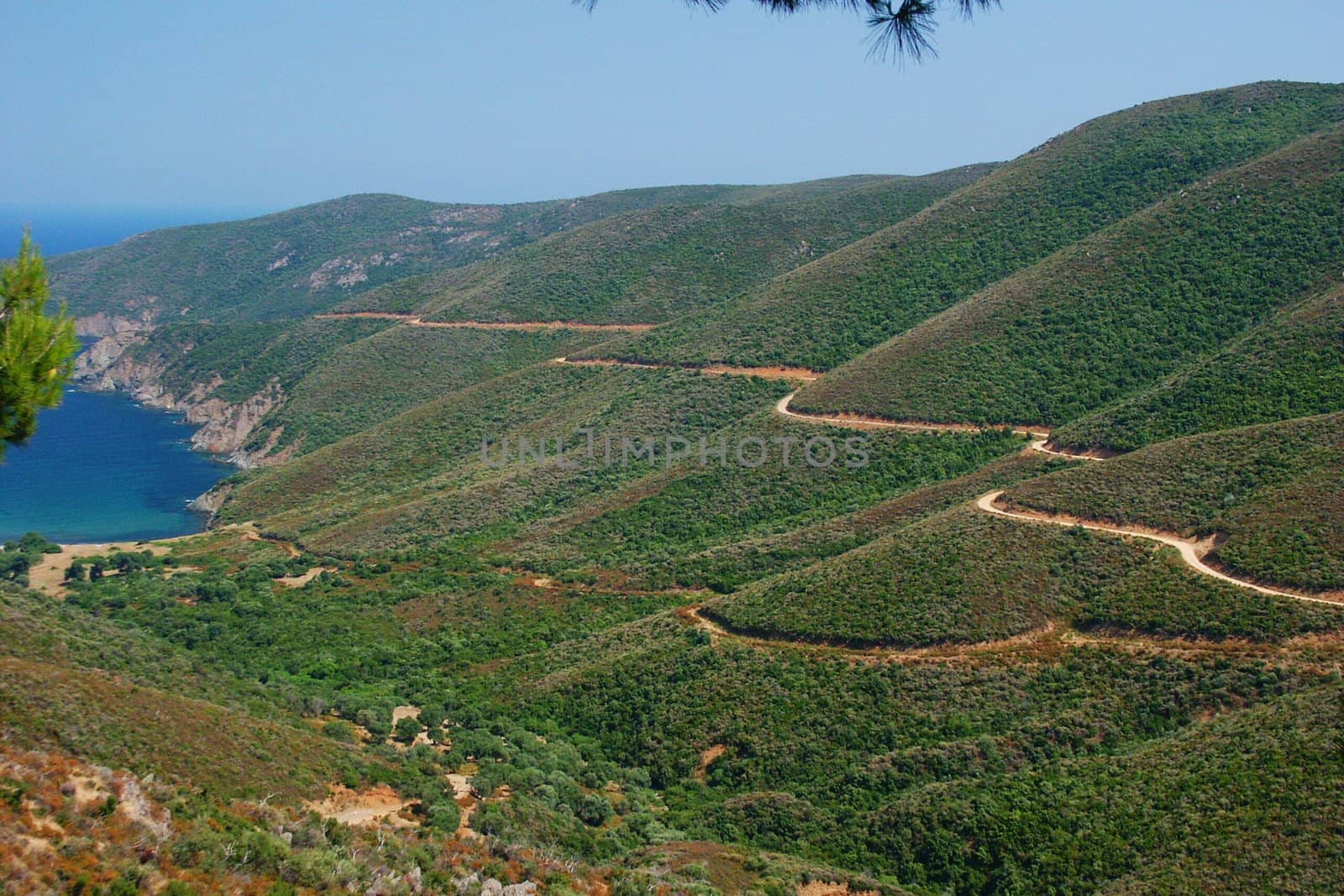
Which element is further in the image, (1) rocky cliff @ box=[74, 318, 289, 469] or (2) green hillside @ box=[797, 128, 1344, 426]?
(1) rocky cliff @ box=[74, 318, 289, 469]

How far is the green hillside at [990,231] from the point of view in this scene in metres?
61.1

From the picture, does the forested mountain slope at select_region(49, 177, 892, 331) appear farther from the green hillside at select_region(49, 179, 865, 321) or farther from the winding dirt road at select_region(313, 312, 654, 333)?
the winding dirt road at select_region(313, 312, 654, 333)

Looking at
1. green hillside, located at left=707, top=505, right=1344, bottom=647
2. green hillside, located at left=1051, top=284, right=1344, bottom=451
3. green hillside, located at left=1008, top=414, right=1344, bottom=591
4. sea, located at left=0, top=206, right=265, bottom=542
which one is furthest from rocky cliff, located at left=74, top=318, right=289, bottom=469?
green hillside, located at left=1008, top=414, right=1344, bottom=591

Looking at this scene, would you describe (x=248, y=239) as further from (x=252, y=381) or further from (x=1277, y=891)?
(x=1277, y=891)

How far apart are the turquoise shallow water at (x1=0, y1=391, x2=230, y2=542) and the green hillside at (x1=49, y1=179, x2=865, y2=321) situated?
114 ft

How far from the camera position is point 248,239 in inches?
6147

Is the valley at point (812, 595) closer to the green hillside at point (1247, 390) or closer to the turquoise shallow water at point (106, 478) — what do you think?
the green hillside at point (1247, 390)

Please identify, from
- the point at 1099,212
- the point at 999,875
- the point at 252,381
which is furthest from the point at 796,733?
the point at 252,381

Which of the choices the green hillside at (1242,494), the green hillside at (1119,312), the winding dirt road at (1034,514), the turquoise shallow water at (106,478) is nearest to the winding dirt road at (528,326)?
the winding dirt road at (1034,514)

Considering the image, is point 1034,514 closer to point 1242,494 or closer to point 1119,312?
point 1242,494

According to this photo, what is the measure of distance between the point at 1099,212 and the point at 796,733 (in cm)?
4516

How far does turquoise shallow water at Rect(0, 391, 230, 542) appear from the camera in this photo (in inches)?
2530

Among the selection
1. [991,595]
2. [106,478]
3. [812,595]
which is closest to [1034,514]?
[991,595]

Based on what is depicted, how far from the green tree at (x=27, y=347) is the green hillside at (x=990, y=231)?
46.5 metres
